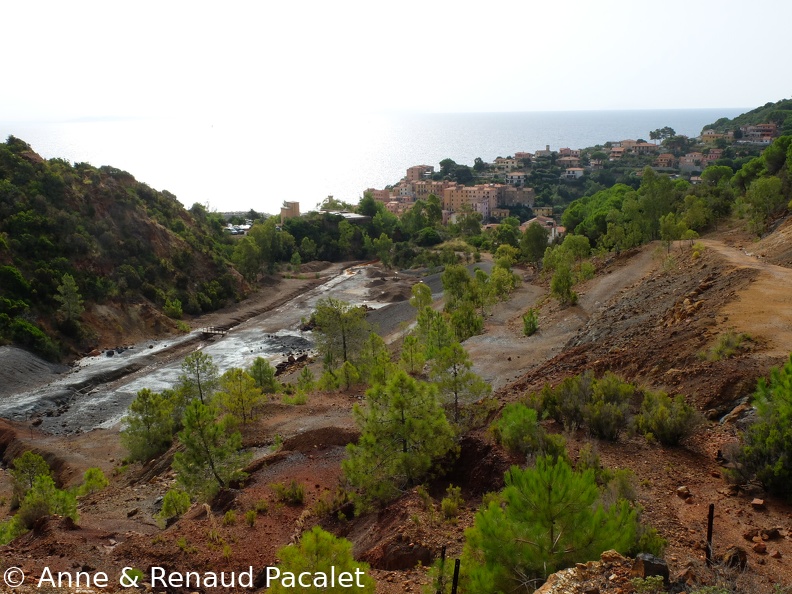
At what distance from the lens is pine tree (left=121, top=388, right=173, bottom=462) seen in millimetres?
23156

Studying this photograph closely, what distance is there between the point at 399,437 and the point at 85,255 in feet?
135

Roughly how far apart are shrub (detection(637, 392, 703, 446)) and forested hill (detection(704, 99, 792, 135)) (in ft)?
363

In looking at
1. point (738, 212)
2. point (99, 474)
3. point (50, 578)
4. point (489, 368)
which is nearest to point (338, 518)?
point (50, 578)

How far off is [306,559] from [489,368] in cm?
2046

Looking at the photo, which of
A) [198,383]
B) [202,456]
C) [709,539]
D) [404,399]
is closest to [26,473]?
[198,383]

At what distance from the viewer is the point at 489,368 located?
88.8 ft

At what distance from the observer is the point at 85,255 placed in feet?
153

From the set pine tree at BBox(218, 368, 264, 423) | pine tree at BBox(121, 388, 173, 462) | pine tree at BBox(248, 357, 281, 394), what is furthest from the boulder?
pine tree at BBox(248, 357, 281, 394)

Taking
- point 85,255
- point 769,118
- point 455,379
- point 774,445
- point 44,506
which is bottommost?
point 44,506

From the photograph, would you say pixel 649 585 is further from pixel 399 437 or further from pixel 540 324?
pixel 540 324

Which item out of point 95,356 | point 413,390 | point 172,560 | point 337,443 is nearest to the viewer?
point 172,560

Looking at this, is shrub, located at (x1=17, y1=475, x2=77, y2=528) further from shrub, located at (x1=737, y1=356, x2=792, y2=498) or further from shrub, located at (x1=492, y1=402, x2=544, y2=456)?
shrub, located at (x1=737, y1=356, x2=792, y2=498)

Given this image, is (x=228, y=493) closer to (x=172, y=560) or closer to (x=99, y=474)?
(x=172, y=560)

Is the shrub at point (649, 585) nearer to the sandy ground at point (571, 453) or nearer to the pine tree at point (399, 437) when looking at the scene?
the sandy ground at point (571, 453)
